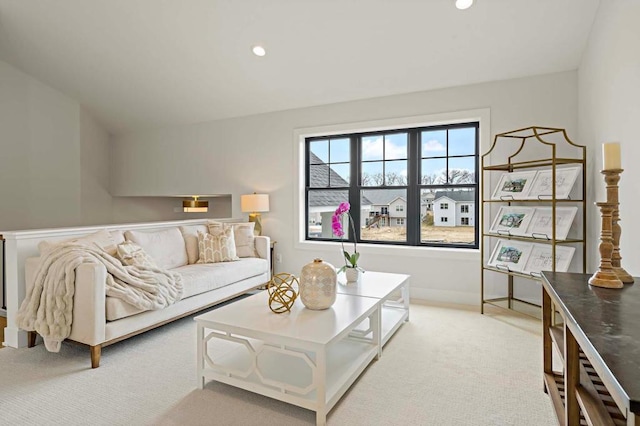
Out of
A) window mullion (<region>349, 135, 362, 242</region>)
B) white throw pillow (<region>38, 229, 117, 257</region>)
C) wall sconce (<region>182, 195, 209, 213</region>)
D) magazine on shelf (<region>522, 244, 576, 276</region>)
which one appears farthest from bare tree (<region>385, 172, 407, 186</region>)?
wall sconce (<region>182, 195, 209, 213</region>)

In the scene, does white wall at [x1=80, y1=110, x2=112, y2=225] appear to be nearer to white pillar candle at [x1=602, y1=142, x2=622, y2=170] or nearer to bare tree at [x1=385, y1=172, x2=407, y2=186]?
bare tree at [x1=385, y1=172, x2=407, y2=186]

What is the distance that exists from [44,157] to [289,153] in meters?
3.80

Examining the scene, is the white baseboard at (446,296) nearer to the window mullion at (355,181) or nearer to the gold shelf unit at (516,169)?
the gold shelf unit at (516,169)

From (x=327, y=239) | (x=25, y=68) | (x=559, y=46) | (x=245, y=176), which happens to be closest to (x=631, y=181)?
(x=559, y=46)

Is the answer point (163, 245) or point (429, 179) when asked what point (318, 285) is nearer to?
point (163, 245)

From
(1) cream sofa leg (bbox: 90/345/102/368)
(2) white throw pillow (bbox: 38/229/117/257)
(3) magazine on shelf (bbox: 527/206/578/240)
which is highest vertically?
(3) magazine on shelf (bbox: 527/206/578/240)

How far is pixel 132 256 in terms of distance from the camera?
3.00m

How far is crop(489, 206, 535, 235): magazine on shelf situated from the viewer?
3.47 m

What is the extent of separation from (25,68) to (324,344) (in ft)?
19.3

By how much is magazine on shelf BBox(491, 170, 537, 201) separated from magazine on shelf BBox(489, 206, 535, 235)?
0.65 ft

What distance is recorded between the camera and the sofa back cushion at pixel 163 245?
3.48 m

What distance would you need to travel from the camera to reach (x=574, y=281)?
5.83 ft

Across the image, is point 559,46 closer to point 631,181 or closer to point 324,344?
point 631,181

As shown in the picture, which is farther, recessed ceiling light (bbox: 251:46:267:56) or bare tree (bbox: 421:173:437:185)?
bare tree (bbox: 421:173:437:185)
